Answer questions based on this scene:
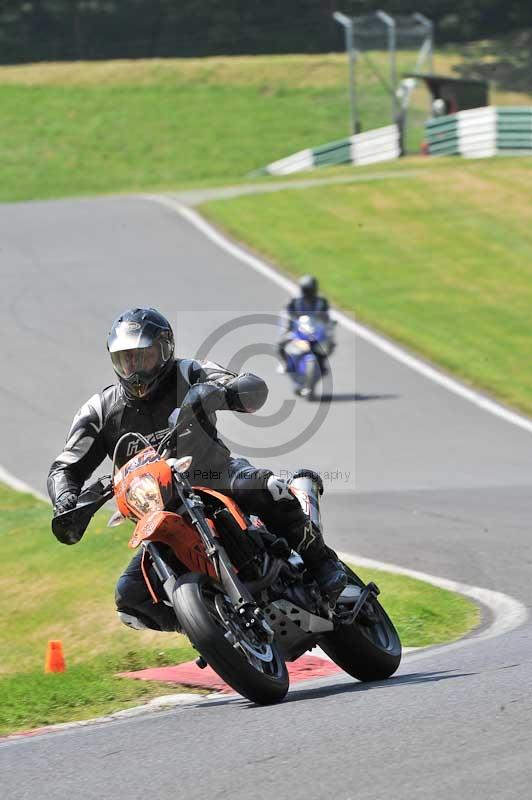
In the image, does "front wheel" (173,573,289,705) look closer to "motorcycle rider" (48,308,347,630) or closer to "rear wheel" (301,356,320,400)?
"motorcycle rider" (48,308,347,630)

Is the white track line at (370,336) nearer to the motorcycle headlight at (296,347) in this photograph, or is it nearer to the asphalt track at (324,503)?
the asphalt track at (324,503)

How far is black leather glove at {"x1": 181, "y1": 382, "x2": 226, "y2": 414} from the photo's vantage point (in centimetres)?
598

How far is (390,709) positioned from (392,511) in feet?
24.3

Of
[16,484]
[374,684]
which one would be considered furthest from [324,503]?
[374,684]

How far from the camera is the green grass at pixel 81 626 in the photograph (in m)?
6.78

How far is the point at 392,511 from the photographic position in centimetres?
1291

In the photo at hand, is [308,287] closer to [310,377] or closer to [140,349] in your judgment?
[310,377]

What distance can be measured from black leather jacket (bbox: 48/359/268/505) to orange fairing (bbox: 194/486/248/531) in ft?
0.60

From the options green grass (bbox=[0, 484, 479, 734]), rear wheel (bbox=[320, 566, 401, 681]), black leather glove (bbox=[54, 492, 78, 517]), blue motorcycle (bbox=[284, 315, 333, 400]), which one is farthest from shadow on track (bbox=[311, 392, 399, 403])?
black leather glove (bbox=[54, 492, 78, 517])

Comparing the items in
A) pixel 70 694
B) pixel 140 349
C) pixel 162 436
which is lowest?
pixel 70 694

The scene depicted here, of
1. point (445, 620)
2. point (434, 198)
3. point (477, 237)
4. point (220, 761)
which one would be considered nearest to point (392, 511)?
point (445, 620)

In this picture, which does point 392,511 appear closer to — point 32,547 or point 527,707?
point 32,547

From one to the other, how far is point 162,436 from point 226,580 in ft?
2.78

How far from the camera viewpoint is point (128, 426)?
665cm
